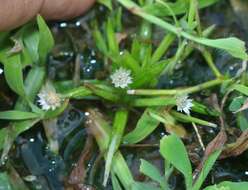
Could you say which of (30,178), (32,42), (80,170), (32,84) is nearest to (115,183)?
(80,170)

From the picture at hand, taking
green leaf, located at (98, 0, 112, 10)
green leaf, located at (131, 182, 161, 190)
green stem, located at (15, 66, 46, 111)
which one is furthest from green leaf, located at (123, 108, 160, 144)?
green leaf, located at (98, 0, 112, 10)

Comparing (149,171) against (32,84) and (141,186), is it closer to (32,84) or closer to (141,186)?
(141,186)

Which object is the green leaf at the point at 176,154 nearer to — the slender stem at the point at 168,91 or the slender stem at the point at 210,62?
the slender stem at the point at 168,91

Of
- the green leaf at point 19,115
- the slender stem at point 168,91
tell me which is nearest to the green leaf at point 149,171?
the slender stem at point 168,91

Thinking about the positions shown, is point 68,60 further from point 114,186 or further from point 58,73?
point 114,186

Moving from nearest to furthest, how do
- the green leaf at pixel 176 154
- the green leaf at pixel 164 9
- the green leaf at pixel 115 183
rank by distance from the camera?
the green leaf at pixel 176 154 < the green leaf at pixel 115 183 < the green leaf at pixel 164 9
